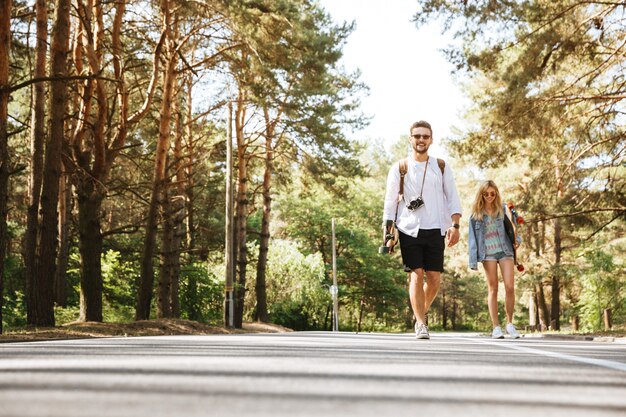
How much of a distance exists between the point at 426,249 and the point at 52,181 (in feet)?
34.1

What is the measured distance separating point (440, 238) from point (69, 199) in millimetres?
29938

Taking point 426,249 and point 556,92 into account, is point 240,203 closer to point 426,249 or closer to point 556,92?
point 556,92

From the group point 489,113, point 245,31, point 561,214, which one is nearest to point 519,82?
point 489,113

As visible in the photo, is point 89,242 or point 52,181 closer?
point 52,181

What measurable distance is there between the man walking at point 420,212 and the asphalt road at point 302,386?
13.1ft

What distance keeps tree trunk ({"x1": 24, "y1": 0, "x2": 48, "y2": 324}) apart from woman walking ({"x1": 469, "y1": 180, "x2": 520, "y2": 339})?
10.0 metres

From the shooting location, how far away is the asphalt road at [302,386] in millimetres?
2516

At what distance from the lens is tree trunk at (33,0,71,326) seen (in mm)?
16734

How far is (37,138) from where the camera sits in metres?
18.5

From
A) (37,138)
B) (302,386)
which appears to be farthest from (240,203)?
(302,386)

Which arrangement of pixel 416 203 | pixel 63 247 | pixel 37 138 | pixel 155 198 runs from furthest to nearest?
pixel 63 247
pixel 155 198
pixel 37 138
pixel 416 203

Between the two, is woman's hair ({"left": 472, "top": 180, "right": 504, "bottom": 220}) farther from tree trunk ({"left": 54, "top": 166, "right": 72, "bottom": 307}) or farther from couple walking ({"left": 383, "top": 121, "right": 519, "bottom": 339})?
tree trunk ({"left": 54, "top": 166, "right": 72, "bottom": 307})

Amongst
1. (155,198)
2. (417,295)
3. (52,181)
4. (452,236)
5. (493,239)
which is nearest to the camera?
(452,236)

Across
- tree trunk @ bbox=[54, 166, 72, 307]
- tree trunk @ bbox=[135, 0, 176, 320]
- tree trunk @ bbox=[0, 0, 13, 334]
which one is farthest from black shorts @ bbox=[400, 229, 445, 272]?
tree trunk @ bbox=[54, 166, 72, 307]
